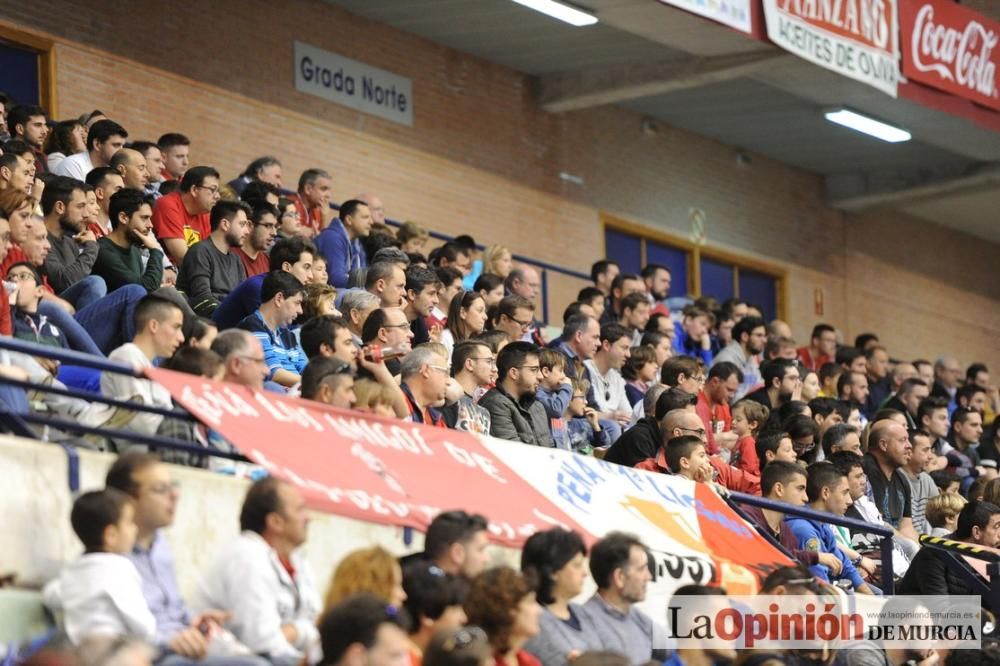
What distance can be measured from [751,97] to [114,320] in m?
12.9

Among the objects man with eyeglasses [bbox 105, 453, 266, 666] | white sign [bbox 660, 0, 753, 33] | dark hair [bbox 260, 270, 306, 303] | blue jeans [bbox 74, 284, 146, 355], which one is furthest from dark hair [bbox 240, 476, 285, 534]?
white sign [bbox 660, 0, 753, 33]

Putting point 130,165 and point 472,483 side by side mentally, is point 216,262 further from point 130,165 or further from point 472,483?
point 472,483

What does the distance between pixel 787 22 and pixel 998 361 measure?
11.6 meters

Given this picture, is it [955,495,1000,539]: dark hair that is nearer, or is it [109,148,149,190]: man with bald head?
[955,495,1000,539]: dark hair

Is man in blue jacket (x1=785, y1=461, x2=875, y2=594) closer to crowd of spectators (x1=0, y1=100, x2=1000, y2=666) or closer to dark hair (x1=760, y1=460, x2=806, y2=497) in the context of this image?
crowd of spectators (x1=0, y1=100, x2=1000, y2=666)

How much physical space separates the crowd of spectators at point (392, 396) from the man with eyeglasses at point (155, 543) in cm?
1

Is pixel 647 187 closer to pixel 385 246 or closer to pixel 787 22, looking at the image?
pixel 787 22

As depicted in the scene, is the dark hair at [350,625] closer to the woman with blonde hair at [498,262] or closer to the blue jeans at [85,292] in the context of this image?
the blue jeans at [85,292]

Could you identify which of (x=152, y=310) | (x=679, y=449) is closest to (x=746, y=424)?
(x=679, y=449)

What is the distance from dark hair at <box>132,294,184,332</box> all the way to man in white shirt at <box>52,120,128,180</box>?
4217mm

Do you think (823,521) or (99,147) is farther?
(99,147)

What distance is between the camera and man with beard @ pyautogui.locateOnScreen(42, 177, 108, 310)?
35.6ft

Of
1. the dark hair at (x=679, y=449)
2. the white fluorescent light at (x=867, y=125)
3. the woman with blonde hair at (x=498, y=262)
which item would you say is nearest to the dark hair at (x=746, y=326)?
the woman with blonde hair at (x=498, y=262)

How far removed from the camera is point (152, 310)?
8.94m
